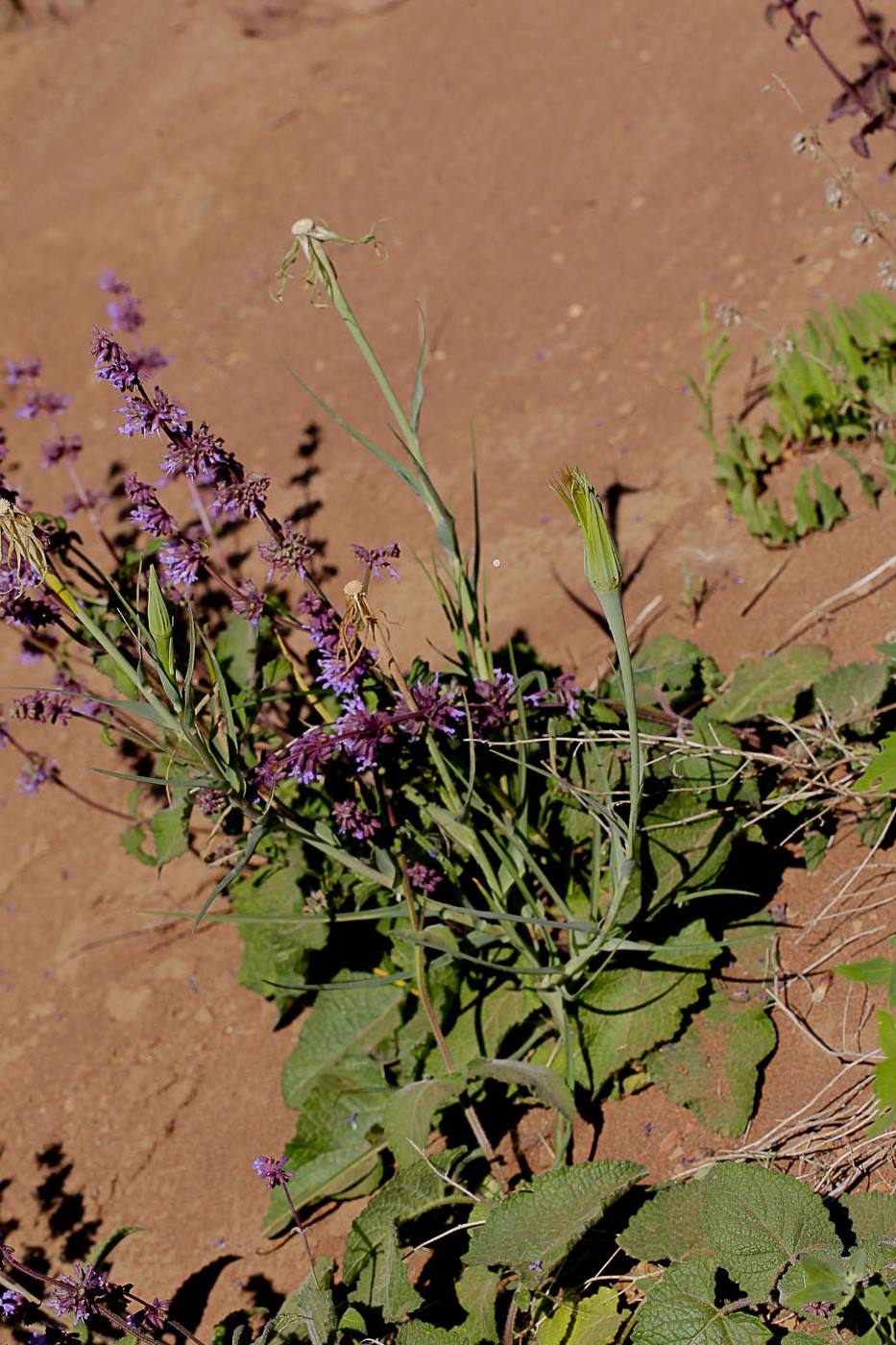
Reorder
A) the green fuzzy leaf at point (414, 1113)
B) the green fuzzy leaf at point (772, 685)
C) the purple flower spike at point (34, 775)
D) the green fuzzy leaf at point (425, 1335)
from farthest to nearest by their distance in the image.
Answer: the purple flower spike at point (34, 775) < the green fuzzy leaf at point (772, 685) < the green fuzzy leaf at point (414, 1113) < the green fuzzy leaf at point (425, 1335)

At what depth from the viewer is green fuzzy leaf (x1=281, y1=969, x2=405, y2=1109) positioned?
258 centimetres

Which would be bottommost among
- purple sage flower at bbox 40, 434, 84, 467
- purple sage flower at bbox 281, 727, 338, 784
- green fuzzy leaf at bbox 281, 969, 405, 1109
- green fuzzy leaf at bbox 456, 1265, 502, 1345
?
green fuzzy leaf at bbox 456, 1265, 502, 1345

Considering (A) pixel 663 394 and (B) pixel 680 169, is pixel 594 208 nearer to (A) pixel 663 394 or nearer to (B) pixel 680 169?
(B) pixel 680 169

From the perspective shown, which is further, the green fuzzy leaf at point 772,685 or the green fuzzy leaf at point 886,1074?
the green fuzzy leaf at point 772,685

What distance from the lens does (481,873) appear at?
2.58m

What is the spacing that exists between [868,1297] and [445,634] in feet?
7.86

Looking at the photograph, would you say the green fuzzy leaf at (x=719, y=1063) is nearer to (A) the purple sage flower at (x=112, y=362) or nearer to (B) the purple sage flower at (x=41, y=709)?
(B) the purple sage flower at (x=41, y=709)

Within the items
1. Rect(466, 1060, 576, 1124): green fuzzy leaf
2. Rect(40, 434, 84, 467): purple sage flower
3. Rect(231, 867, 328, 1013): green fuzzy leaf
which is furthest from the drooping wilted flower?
Rect(40, 434, 84, 467): purple sage flower

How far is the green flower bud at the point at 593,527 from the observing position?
5.15ft

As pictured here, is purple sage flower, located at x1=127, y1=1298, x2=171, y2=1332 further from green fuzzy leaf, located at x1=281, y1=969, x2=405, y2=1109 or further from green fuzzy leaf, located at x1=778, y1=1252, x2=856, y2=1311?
green fuzzy leaf, located at x1=778, y1=1252, x2=856, y2=1311

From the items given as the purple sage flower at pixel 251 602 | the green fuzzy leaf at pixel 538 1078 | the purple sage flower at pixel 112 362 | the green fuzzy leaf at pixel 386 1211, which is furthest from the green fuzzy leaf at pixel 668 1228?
the purple sage flower at pixel 112 362

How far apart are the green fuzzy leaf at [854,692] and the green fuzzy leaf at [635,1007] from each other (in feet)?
1.75

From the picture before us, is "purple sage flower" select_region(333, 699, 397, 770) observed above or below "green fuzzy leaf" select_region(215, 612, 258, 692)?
below

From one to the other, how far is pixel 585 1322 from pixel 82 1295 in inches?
32.3
